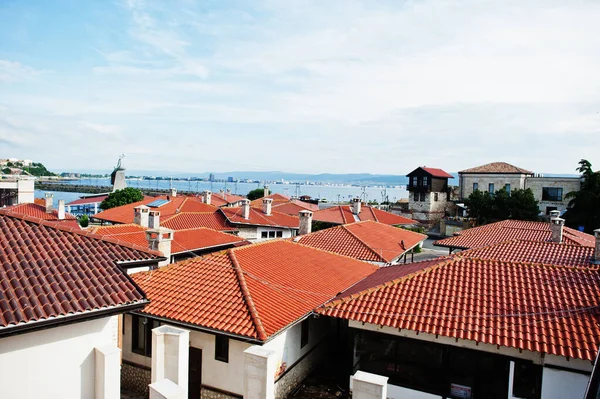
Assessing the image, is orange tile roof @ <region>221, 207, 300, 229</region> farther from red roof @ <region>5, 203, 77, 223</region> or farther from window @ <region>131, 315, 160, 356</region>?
window @ <region>131, 315, 160, 356</region>

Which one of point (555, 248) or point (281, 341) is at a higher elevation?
point (555, 248)

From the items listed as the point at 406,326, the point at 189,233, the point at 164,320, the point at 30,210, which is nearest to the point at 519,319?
the point at 406,326

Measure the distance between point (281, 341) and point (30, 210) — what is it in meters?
33.0

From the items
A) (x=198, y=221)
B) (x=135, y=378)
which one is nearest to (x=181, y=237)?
(x=198, y=221)

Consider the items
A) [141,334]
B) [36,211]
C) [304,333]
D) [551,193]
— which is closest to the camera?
[141,334]

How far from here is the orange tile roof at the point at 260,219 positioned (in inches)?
1325

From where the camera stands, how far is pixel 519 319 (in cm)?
1004

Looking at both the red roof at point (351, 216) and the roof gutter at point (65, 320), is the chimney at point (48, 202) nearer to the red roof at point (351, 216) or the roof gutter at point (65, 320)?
the red roof at point (351, 216)

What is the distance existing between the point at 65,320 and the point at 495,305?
32.0 feet

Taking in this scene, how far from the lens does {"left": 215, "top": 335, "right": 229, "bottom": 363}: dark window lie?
10.6 metres

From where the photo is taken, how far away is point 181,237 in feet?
80.3

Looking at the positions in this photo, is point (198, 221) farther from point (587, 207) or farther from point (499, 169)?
point (499, 169)

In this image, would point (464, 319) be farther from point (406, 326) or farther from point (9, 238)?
point (9, 238)

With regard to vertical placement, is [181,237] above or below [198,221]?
below
